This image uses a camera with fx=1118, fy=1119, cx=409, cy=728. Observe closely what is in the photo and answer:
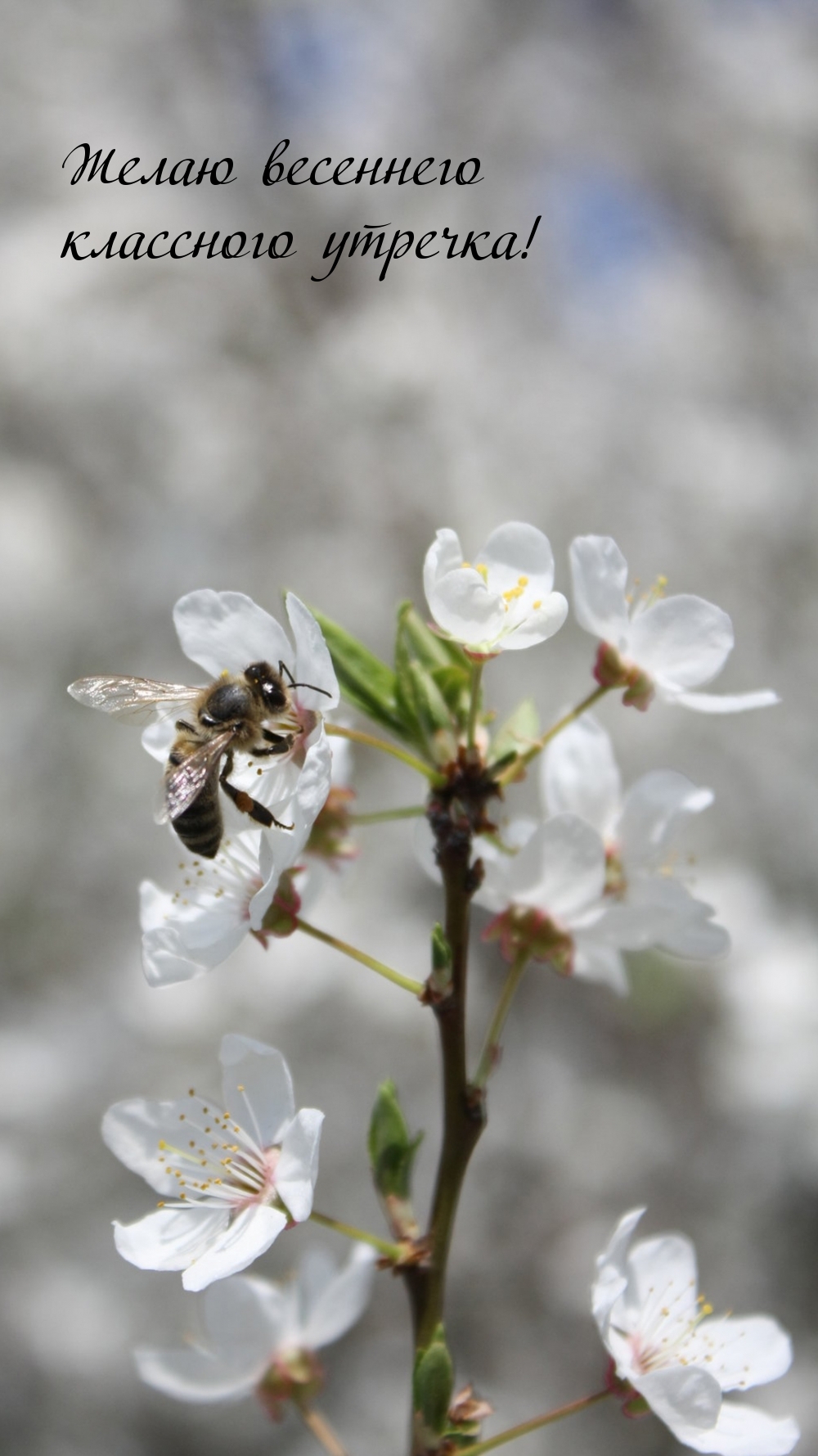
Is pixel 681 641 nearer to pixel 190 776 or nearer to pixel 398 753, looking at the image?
pixel 398 753

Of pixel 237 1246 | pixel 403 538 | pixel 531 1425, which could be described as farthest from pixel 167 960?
pixel 403 538

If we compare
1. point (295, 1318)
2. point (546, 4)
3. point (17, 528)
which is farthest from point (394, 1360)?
point (546, 4)

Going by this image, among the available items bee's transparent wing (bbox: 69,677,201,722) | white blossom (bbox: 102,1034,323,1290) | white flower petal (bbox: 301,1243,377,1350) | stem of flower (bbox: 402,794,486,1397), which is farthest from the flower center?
bee's transparent wing (bbox: 69,677,201,722)

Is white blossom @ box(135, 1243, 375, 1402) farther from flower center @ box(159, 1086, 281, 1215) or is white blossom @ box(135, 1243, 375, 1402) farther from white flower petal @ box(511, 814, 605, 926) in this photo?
white flower petal @ box(511, 814, 605, 926)

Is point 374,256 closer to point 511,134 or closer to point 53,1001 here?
point 511,134

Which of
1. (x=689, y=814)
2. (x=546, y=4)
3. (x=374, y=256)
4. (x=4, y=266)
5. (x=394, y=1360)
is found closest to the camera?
(x=689, y=814)

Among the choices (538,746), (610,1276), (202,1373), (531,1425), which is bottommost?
(202,1373)
